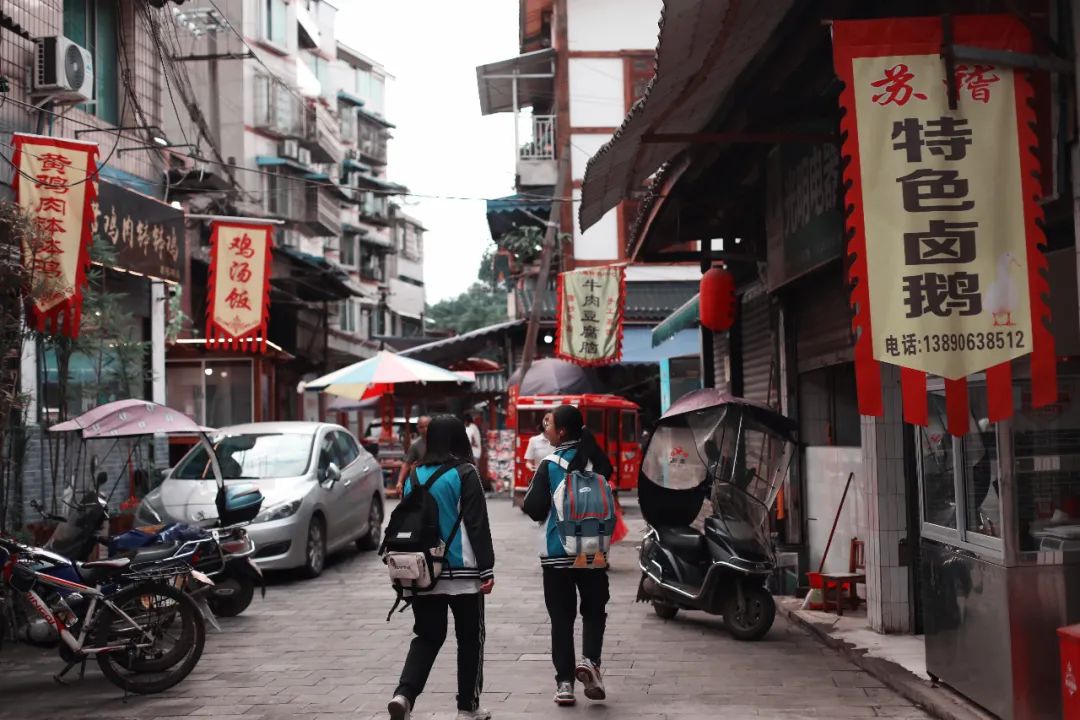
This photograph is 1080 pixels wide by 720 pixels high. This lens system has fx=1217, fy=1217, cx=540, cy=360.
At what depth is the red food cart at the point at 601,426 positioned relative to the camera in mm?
22312

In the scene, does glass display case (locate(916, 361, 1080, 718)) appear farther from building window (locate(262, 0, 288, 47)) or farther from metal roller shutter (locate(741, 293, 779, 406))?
building window (locate(262, 0, 288, 47))

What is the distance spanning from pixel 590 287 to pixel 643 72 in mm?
9674

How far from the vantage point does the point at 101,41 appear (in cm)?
1683

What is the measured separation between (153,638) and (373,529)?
28.2 feet

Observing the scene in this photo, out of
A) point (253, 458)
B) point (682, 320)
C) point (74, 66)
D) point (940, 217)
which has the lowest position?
point (253, 458)

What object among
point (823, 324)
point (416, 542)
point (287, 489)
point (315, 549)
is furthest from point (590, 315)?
point (416, 542)

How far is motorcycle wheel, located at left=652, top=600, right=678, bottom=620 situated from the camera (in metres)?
10.5

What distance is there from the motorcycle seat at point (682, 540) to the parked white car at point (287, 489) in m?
4.45

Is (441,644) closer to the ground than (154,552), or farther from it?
closer to the ground

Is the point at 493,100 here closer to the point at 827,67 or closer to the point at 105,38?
the point at 105,38

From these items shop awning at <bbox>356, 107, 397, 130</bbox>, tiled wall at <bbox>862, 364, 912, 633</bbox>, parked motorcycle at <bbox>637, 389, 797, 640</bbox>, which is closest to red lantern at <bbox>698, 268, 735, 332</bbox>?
parked motorcycle at <bbox>637, 389, 797, 640</bbox>

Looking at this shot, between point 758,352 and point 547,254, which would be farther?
point 547,254

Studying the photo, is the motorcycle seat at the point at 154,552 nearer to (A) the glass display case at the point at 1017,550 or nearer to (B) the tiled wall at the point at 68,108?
(B) the tiled wall at the point at 68,108

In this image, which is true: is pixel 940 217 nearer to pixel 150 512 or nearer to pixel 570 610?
pixel 570 610
